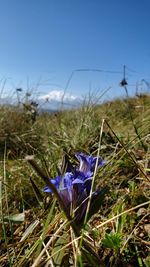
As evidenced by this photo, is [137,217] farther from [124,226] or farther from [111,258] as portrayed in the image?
[111,258]

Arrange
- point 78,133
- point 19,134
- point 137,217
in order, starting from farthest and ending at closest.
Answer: point 19,134 < point 78,133 < point 137,217

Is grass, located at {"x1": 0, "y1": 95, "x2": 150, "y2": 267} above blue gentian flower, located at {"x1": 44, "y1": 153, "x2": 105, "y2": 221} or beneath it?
beneath

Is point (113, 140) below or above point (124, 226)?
above

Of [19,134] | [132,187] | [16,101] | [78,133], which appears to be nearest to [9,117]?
[19,134]

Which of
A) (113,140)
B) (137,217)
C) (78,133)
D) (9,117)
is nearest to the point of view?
(137,217)

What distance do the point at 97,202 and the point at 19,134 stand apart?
270 centimetres

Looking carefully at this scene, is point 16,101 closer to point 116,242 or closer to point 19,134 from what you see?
point 19,134

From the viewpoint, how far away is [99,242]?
1.04m

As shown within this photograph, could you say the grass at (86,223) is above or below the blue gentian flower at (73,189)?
below

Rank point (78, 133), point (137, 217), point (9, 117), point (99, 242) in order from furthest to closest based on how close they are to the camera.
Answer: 1. point (9, 117)
2. point (78, 133)
3. point (137, 217)
4. point (99, 242)

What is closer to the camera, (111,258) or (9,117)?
(111,258)

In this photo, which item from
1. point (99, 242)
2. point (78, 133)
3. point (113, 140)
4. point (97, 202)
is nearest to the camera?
point (97, 202)

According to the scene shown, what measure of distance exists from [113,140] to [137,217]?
0.93 meters

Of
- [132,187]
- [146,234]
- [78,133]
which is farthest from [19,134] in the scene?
[146,234]
